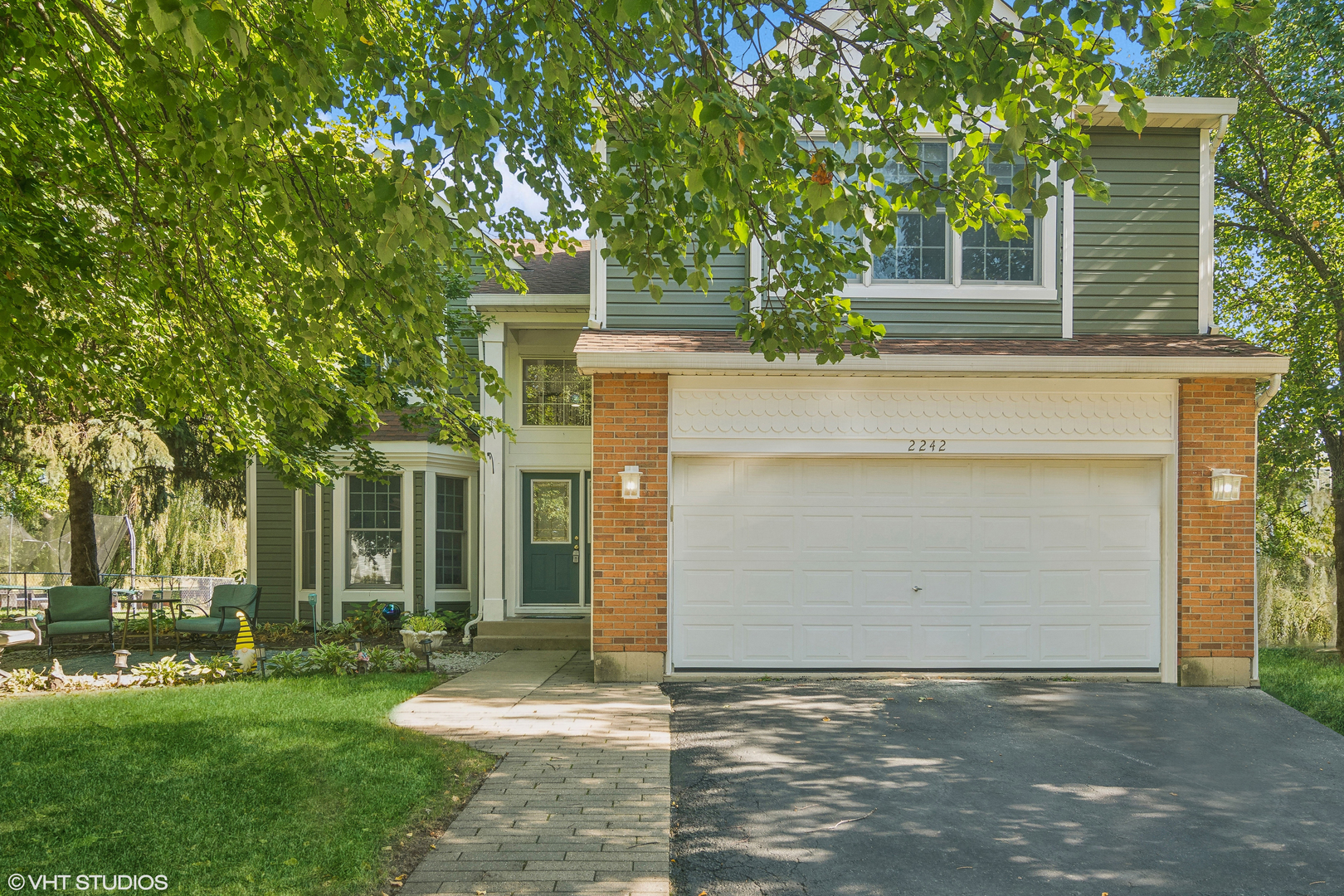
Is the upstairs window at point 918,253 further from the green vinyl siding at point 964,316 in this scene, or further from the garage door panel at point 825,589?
the garage door panel at point 825,589

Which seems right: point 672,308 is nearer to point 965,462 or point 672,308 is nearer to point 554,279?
point 965,462

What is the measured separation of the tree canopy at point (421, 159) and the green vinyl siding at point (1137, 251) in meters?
4.93

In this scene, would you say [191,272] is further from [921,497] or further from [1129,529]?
[1129,529]

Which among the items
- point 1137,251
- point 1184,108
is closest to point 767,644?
point 1137,251

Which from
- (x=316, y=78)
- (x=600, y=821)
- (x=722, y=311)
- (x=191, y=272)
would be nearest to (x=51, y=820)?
(x=600, y=821)

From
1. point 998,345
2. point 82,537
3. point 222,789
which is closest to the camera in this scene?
point 222,789

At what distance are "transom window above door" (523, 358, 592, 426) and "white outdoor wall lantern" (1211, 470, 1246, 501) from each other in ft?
26.4

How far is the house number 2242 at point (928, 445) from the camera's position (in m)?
9.40

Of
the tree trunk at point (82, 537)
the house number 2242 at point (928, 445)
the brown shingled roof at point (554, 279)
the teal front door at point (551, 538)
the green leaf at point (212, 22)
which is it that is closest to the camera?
the green leaf at point (212, 22)

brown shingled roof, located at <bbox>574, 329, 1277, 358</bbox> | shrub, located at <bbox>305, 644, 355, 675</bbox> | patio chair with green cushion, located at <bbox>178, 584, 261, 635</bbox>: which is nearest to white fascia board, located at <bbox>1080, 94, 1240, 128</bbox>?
brown shingled roof, located at <bbox>574, 329, 1277, 358</bbox>

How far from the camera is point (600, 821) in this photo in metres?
4.88

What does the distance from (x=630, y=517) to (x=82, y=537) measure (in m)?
10.8

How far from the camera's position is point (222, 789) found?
5.29 m

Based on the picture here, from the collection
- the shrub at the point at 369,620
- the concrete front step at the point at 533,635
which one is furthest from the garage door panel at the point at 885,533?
the shrub at the point at 369,620
